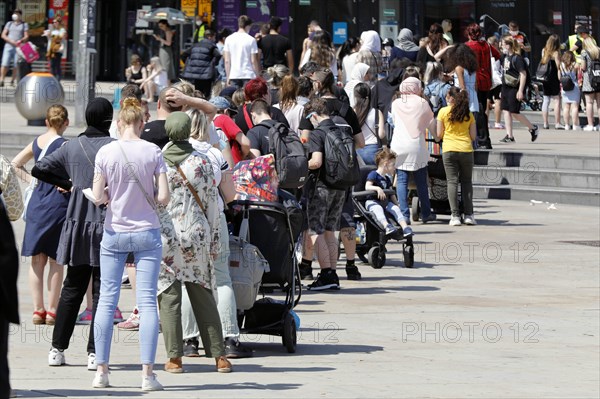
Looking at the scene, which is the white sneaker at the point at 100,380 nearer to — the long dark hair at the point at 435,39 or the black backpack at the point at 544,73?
the long dark hair at the point at 435,39

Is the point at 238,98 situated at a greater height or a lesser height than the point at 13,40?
lesser

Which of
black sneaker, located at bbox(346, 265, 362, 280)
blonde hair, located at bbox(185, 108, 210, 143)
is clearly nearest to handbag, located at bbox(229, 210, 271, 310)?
blonde hair, located at bbox(185, 108, 210, 143)

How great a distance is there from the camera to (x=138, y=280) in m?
8.35

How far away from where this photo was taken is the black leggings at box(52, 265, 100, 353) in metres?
9.02

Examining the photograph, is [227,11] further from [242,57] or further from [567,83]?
[242,57]

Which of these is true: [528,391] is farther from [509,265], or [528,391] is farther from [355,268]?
[509,265]

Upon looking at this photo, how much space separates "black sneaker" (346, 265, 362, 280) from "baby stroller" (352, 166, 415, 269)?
759 millimetres

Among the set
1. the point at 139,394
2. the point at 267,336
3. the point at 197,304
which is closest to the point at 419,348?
the point at 267,336

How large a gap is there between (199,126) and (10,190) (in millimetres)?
1284

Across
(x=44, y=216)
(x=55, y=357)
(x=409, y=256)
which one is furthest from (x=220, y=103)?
(x=409, y=256)

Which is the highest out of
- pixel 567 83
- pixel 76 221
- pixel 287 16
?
pixel 287 16

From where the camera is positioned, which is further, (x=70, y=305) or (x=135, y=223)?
(x=70, y=305)

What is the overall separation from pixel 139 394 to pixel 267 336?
8.31 ft

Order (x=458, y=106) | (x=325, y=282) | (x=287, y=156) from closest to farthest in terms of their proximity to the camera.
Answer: (x=287, y=156), (x=325, y=282), (x=458, y=106)
